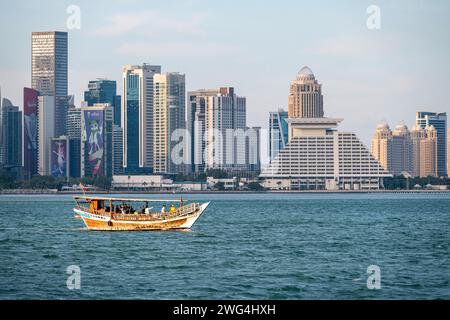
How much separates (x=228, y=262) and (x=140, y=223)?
81.4ft

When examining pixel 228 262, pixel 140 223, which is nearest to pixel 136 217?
pixel 140 223

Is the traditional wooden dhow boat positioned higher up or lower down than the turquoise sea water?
higher up

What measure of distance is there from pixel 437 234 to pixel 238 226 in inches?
888

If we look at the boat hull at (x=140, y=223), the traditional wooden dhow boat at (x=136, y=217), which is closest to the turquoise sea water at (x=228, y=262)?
the boat hull at (x=140, y=223)

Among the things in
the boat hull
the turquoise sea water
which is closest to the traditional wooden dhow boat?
the boat hull

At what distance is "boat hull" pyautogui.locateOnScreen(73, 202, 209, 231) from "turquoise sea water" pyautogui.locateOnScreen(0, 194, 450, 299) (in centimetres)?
69

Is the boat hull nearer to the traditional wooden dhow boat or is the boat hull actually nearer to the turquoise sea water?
the traditional wooden dhow boat

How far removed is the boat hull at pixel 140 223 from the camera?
90312 mm

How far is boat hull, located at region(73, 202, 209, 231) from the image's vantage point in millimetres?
90312

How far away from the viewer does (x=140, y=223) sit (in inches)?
3561

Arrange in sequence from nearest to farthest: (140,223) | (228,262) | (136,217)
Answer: (228,262), (140,223), (136,217)

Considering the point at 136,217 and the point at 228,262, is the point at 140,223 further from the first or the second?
the point at 228,262

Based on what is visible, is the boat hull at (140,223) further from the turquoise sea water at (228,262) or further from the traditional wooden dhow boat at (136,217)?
the turquoise sea water at (228,262)

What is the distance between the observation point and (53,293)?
52000 mm
